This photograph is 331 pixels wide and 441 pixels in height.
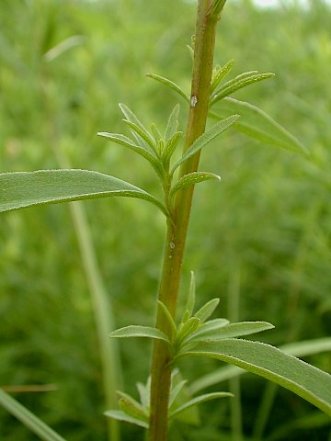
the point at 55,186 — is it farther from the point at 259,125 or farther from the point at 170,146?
the point at 259,125

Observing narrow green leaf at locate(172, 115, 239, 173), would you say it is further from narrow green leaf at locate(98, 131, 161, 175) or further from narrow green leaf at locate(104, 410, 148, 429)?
narrow green leaf at locate(104, 410, 148, 429)

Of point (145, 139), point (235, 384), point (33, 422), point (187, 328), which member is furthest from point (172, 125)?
point (235, 384)

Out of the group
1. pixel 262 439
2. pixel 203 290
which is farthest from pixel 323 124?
pixel 262 439

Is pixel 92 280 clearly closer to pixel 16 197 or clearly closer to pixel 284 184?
pixel 284 184

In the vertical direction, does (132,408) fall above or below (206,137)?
below

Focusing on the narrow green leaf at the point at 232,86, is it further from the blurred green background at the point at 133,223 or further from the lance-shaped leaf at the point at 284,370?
the blurred green background at the point at 133,223
